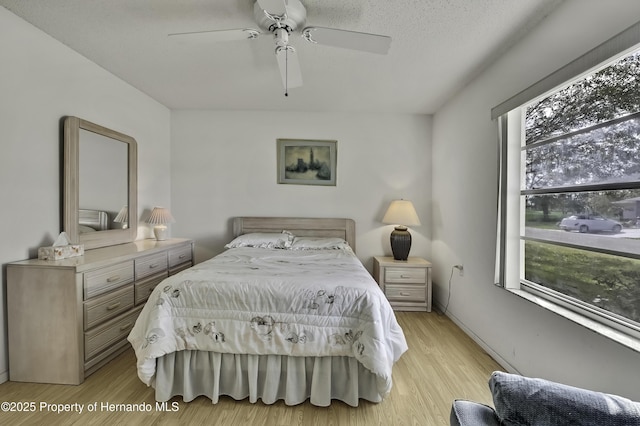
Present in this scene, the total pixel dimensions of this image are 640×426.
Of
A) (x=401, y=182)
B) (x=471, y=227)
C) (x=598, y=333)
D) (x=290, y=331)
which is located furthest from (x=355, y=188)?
(x=598, y=333)

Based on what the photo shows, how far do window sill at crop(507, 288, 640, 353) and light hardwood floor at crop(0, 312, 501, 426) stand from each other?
670mm

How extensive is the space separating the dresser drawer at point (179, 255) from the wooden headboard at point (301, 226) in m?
0.60

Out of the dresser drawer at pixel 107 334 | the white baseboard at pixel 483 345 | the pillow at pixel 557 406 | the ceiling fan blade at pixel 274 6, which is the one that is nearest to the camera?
the pillow at pixel 557 406

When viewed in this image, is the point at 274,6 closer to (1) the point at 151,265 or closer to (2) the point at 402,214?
(1) the point at 151,265

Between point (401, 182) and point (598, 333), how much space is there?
2.61 m

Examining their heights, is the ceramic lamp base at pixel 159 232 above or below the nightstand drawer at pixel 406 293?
above

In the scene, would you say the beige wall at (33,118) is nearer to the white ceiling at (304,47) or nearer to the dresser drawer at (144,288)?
the white ceiling at (304,47)

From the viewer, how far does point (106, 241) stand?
2734 mm

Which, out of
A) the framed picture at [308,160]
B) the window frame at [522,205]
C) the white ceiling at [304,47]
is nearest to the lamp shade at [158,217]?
the white ceiling at [304,47]

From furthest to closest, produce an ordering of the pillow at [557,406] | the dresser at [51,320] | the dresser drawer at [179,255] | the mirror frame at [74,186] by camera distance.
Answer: the dresser drawer at [179,255] → the mirror frame at [74,186] → the dresser at [51,320] → the pillow at [557,406]

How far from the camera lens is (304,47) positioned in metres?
2.26

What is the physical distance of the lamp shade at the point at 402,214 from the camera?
343 cm

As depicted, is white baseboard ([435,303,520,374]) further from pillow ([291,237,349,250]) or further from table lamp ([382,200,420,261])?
pillow ([291,237,349,250])

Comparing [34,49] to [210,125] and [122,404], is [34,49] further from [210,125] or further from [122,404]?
[122,404]
